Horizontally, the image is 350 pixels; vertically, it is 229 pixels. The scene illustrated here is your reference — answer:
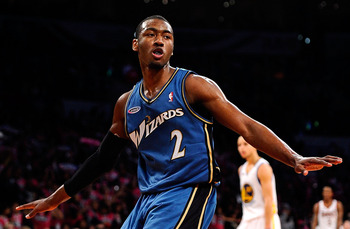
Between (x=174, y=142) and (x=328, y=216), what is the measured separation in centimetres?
861

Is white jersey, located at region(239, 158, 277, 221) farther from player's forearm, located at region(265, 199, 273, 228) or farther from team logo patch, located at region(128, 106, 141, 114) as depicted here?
team logo patch, located at region(128, 106, 141, 114)

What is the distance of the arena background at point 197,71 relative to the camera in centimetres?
1309

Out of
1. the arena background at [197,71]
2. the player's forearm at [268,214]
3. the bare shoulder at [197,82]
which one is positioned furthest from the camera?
the arena background at [197,71]

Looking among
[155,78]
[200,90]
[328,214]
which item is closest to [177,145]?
[200,90]

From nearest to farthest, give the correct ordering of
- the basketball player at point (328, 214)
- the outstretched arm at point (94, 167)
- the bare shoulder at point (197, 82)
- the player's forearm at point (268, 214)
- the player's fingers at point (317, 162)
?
the player's fingers at point (317, 162)
the bare shoulder at point (197, 82)
the outstretched arm at point (94, 167)
the player's forearm at point (268, 214)
the basketball player at point (328, 214)

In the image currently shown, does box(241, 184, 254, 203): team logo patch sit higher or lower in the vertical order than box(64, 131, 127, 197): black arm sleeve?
higher

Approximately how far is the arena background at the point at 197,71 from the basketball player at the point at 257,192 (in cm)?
429

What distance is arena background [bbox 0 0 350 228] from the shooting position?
1309 cm

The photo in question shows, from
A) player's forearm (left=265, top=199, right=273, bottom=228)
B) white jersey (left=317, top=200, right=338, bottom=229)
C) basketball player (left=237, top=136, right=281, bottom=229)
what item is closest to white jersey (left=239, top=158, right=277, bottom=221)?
basketball player (left=237, top=136, right=281, bottom=229)

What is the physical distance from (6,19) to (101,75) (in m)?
3.66

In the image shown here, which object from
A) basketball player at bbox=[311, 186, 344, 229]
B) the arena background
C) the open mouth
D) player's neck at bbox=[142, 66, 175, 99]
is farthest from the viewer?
the arena background

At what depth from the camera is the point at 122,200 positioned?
10734 millimetres

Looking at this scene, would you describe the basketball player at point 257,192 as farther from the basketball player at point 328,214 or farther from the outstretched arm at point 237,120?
the basketball player at point 328,214

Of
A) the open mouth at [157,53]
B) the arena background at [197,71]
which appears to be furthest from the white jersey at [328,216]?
the open mouth at [157,53]
